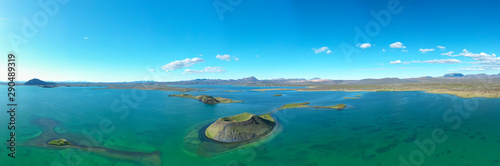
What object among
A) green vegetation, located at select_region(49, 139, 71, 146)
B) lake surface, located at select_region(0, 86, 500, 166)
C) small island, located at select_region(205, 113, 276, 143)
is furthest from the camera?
small island, located at select_region(205, 113, 276, 143)

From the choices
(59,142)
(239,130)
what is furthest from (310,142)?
(59,142)

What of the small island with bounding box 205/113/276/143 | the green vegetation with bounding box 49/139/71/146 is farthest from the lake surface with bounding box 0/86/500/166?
the small island with bounding box 205/113/276/143

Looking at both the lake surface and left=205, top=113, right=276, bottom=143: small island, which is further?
left=205, top=113, right=276, bottom=143: small island

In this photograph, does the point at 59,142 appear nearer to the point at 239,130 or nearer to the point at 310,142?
the point at 239,130

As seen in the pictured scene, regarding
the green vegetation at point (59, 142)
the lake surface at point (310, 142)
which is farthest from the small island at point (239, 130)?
the green vegetation at point (59, 142)

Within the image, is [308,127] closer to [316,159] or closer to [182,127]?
[316,159]

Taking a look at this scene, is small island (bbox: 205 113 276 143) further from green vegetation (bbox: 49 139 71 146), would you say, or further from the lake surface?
green vegetation (bbox: 49 139 71 146)

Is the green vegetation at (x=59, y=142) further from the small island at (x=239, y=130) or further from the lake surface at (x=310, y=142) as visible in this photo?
the small island at (x=239, y=130)

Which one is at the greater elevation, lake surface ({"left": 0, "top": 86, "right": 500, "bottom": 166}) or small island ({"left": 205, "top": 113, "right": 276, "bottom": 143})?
small island ({"left": 205, "top": 113, "right": 276, "bottom": 143})

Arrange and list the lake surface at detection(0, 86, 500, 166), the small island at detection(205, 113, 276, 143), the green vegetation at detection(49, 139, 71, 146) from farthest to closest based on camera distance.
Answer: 1. the small island at detection(205, 113, 276, 143)
2. the green vegetation at detection(49, 139, 71, 146)
3. the lake surface at detection(0, 86, 500, 166)

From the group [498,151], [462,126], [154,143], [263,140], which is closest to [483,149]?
[498,151]
